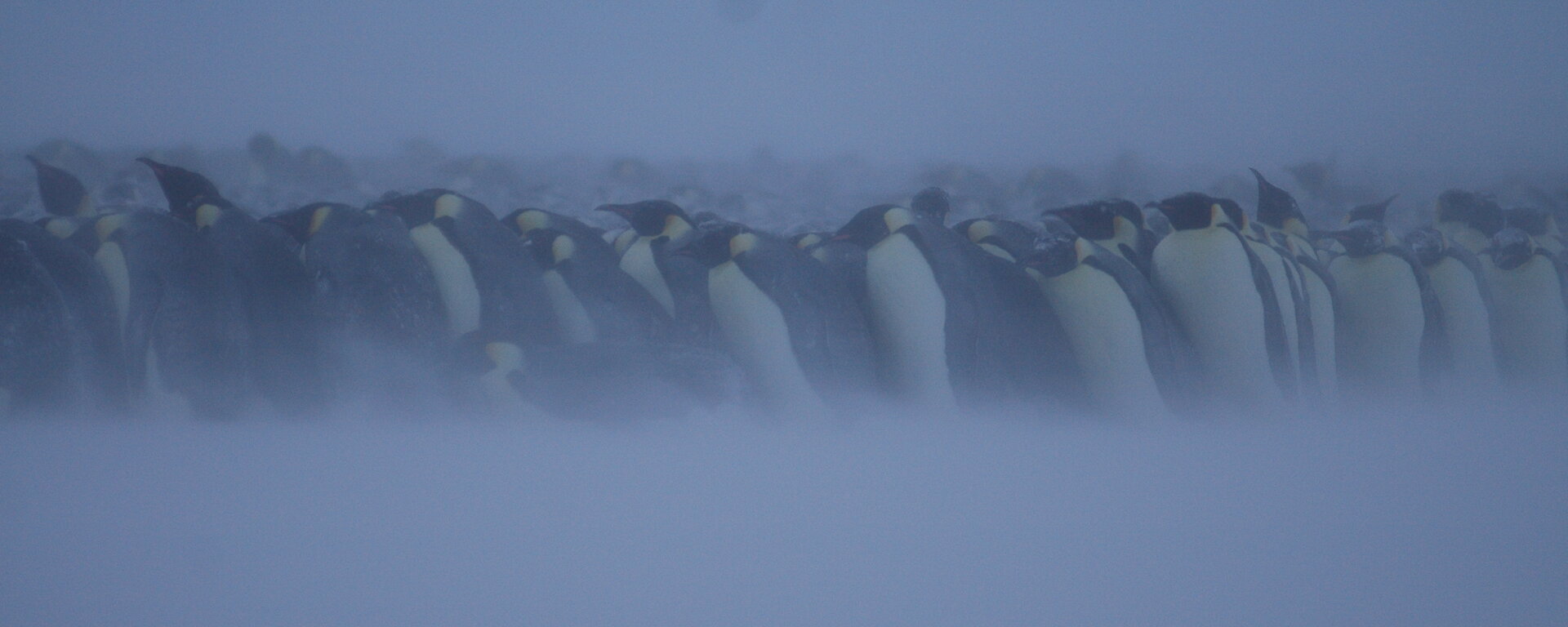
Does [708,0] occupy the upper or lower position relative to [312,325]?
upper

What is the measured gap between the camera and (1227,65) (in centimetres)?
191

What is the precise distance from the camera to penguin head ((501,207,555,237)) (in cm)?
162

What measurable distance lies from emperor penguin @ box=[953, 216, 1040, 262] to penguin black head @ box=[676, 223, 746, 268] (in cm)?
40

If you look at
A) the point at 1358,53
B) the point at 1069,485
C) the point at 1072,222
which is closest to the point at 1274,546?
the point at 1069,485

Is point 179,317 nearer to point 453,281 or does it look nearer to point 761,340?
point 453,281

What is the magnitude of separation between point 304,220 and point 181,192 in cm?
20

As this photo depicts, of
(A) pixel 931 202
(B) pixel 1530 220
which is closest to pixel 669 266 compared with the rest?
(A) pixel 931 202

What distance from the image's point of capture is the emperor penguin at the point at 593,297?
1.47 meters

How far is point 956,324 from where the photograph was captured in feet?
5.02

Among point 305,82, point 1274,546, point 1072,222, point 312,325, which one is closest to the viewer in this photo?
point 1274,546

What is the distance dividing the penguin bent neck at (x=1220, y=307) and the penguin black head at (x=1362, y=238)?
0.33m

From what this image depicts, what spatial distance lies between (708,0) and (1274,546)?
1.25 metres

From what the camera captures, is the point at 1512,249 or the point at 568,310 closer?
the point at 568,310

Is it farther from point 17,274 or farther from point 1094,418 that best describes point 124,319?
point 1094,418
